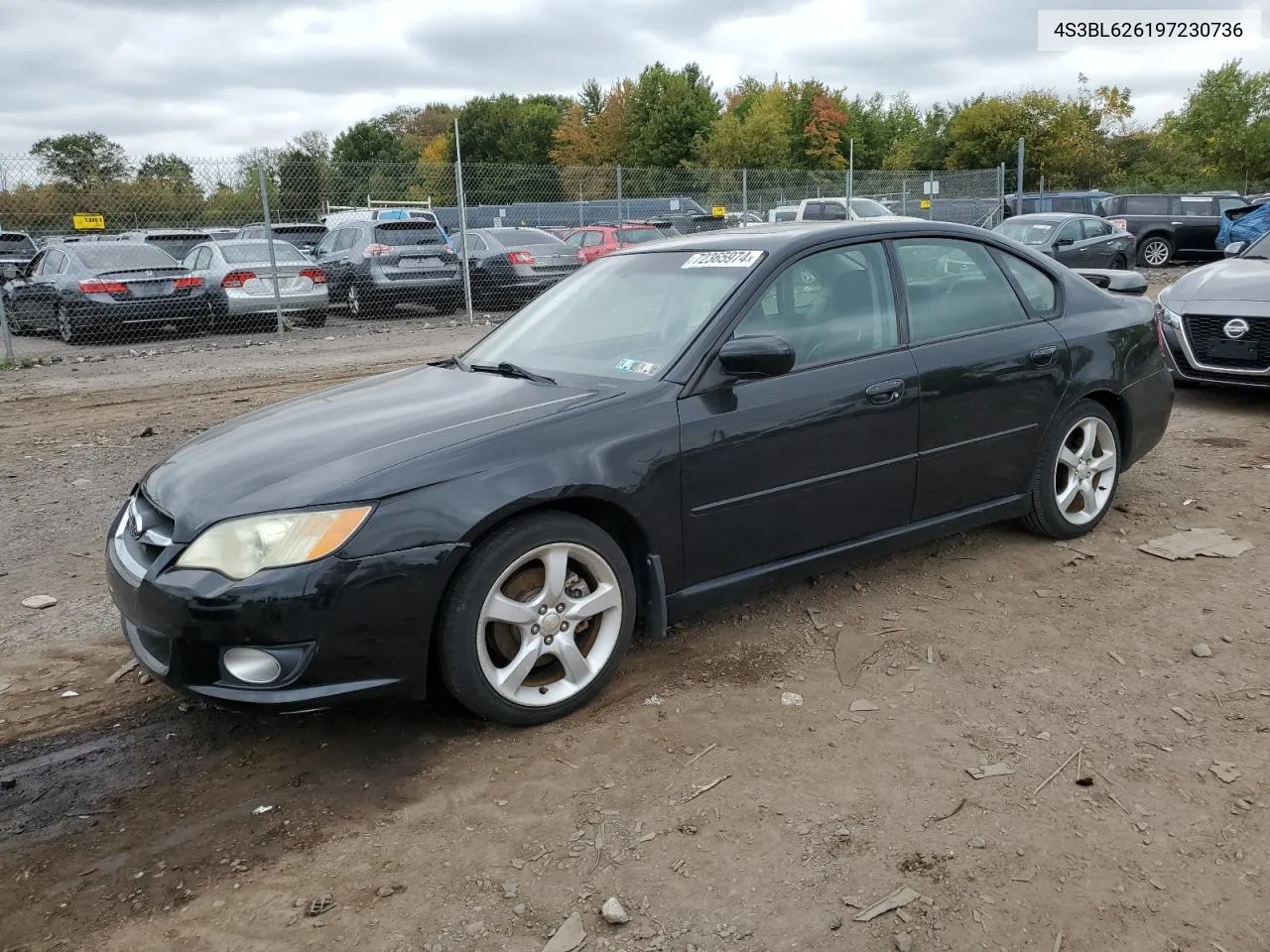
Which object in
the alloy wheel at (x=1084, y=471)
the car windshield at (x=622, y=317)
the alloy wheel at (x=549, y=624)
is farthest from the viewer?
the alloy wheel at (x=1084, y=471)

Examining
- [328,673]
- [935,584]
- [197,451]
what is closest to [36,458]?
[197,451]

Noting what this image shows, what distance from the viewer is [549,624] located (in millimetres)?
3320

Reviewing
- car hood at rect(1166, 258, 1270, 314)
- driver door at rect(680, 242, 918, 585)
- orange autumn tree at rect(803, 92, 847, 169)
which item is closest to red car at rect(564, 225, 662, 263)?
car hood at rect(1166, 258, 1270, 314)

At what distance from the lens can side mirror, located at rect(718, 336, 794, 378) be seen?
11.7 ft

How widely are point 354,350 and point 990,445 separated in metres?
10.4

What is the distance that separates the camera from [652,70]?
205ft

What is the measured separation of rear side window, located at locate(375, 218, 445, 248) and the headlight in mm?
14204

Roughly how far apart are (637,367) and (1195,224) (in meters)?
24.4

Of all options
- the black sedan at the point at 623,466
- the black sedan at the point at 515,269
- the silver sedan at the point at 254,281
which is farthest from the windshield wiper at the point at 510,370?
the black sedan at the point at 515,269

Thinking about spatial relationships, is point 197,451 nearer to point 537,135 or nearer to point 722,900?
point 722,900

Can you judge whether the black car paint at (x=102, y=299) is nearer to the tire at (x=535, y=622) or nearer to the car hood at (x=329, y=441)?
the car hood at (x=329, y=441)

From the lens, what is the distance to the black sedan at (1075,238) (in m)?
18.6

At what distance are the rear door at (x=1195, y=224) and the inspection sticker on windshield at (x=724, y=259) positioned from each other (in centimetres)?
2353

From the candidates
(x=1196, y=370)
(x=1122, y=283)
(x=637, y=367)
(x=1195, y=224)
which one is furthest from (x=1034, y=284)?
(x=1195, y=224)
